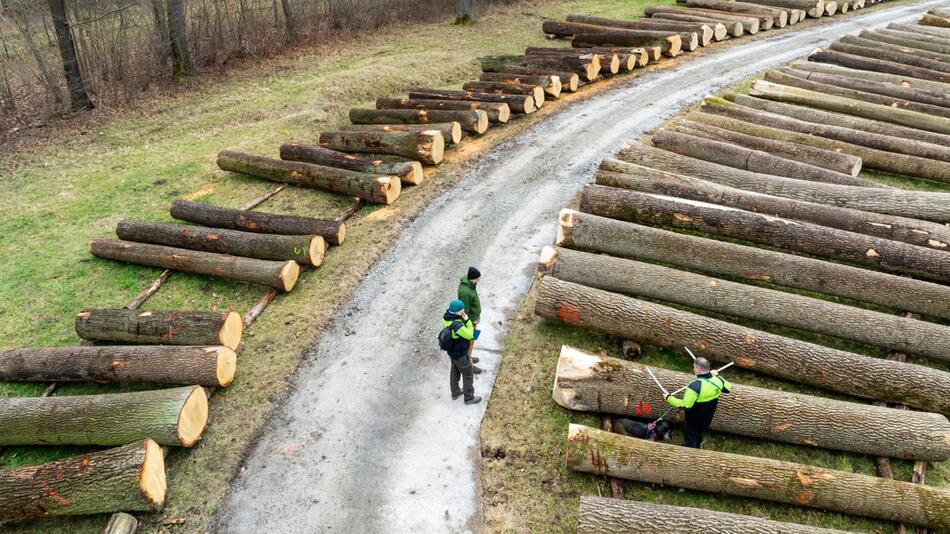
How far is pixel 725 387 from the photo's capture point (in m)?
7.67

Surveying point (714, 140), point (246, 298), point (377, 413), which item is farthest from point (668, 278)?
point (246, 298)

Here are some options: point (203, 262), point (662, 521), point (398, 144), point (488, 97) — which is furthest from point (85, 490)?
point (488, 97)

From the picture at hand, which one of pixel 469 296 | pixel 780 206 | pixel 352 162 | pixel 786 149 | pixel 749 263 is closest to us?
pixel 469 296

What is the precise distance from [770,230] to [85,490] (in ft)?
39.5

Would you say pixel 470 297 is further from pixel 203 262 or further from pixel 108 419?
pixel 203 262

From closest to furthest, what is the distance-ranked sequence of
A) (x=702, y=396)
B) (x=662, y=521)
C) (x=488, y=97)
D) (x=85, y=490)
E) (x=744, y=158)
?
1. (x=662, y=521)
2. (x=702, y=396)
3. (x=85, y=490)
4. (x=744, y=158)
5. (x=488, y=97)

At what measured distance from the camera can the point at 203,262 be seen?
12.5m

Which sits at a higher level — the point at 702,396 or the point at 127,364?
the point at 702,396

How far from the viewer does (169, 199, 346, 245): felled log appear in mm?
13195

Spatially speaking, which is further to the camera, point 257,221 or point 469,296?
point 257,221

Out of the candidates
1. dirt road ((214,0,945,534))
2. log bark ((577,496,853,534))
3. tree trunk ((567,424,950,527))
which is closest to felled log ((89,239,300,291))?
dirt road ((214,0,945,534))

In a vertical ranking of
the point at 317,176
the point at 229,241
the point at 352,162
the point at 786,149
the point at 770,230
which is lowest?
the point at 229,241

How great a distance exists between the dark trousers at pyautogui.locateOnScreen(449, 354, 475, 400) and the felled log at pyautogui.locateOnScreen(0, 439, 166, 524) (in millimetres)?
4264

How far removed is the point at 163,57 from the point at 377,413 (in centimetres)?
2037
